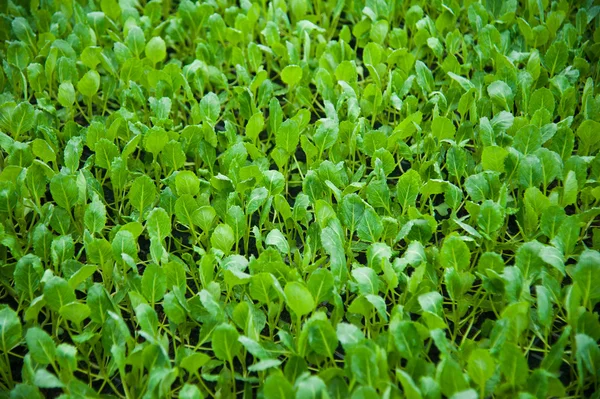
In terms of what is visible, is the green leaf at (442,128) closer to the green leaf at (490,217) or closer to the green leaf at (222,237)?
the green leaf at (490,217)

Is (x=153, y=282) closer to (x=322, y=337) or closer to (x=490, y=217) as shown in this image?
(x=322, y=337)

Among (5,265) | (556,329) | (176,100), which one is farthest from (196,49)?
(556,329)

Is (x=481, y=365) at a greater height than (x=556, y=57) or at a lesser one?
Result: lesser

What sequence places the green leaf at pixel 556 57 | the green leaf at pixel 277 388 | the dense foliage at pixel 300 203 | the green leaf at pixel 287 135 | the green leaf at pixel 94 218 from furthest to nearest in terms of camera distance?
the green leaf at pixel 556 57 < the green leaf at pixel 287 135 < the green leaf at pixel 94 218 < the dense foliage at pixel 300 203 < the green leaf at pixel 277 388

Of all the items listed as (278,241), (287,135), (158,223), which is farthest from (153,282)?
(287,135)

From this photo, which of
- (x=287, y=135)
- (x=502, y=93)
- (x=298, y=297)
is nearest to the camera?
(x=298, y=297)

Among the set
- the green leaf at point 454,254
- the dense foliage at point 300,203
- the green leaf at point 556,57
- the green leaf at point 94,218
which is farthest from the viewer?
the green leaf at point 556,57

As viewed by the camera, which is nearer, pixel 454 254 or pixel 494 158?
pixel 454 254

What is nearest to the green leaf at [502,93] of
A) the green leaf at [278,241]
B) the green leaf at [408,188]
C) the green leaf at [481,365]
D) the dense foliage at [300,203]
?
the dense foliage at [300,203]

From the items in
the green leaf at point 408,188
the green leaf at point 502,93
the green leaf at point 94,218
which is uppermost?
the green leaf at point 502,93

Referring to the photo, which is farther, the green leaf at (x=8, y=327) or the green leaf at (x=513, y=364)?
the green leaf at (x=8, y=327)
